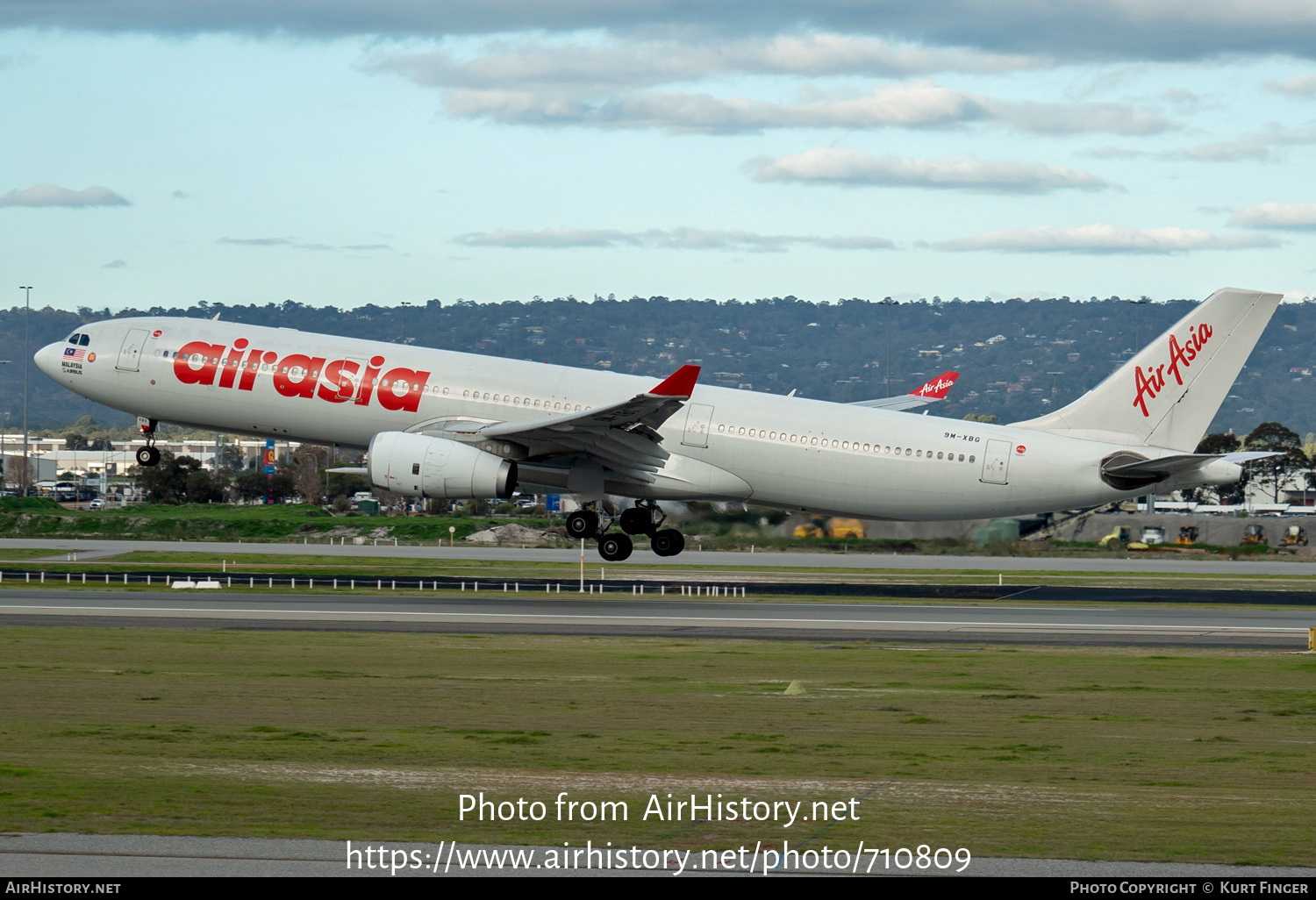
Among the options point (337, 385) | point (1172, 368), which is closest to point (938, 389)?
point (1172, 368)

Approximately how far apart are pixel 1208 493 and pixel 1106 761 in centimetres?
17864

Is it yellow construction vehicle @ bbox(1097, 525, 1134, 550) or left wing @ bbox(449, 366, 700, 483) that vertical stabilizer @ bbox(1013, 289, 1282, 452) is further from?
yellow construction vehicle @ bbox(1097, 525, 1134, 550)

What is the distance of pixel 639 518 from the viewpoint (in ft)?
165

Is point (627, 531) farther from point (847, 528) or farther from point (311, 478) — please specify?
point (311, 478)

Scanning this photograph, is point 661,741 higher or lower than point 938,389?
lower

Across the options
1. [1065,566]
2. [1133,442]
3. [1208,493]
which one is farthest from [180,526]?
[1208,493]

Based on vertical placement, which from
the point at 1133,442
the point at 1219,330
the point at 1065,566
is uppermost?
the point at 1219,330

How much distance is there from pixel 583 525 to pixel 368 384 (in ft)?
28.9

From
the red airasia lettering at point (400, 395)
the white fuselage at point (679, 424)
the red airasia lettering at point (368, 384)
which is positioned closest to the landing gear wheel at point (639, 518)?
the white fuselage at point (679, 424)

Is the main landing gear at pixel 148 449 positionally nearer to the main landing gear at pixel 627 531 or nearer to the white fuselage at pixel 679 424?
the white fuselage at pixel 679 424

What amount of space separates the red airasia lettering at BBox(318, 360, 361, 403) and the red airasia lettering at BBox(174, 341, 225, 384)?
3935 millimetres

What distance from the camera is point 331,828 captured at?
48.3ft

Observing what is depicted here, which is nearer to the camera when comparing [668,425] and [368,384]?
[368,384]
